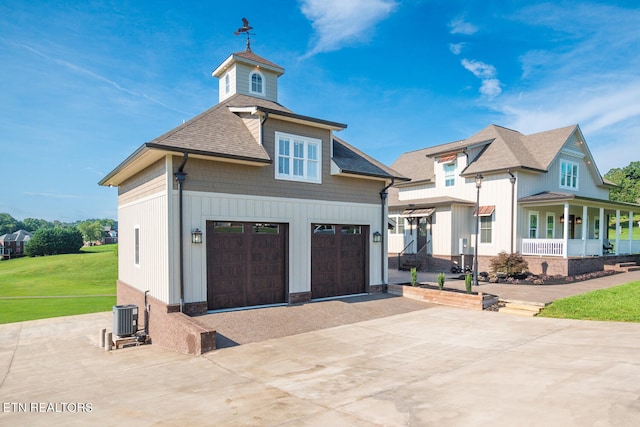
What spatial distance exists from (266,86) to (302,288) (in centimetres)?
908

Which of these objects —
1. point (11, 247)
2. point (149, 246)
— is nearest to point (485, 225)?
point (149, 246)

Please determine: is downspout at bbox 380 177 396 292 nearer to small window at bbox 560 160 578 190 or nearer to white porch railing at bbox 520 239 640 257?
white porch railing at bbox 520 239 640 257

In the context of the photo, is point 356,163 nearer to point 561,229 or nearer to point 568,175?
point 561,229

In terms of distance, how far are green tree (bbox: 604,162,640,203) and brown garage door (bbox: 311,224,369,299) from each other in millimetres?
61729

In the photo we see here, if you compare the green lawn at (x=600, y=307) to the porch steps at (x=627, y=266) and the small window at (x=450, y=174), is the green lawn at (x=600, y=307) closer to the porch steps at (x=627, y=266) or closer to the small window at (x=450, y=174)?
the porch steps at (x=627, y=266)

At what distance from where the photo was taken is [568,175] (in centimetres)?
2327

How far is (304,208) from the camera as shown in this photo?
12.3m

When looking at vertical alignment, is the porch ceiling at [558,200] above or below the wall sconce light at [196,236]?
above

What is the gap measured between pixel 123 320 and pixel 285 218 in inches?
221

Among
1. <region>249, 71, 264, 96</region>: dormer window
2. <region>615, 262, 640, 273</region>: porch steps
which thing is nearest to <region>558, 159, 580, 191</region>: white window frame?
<region>615, 262, 640, 273</region>: porch steps

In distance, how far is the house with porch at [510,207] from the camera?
1959cm

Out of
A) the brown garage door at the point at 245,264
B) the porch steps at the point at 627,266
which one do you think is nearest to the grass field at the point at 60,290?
the brown garage door at the point at 245,264

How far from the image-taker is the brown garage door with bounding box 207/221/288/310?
1052 centimetres

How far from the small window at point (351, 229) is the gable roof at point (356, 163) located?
2018 mm
